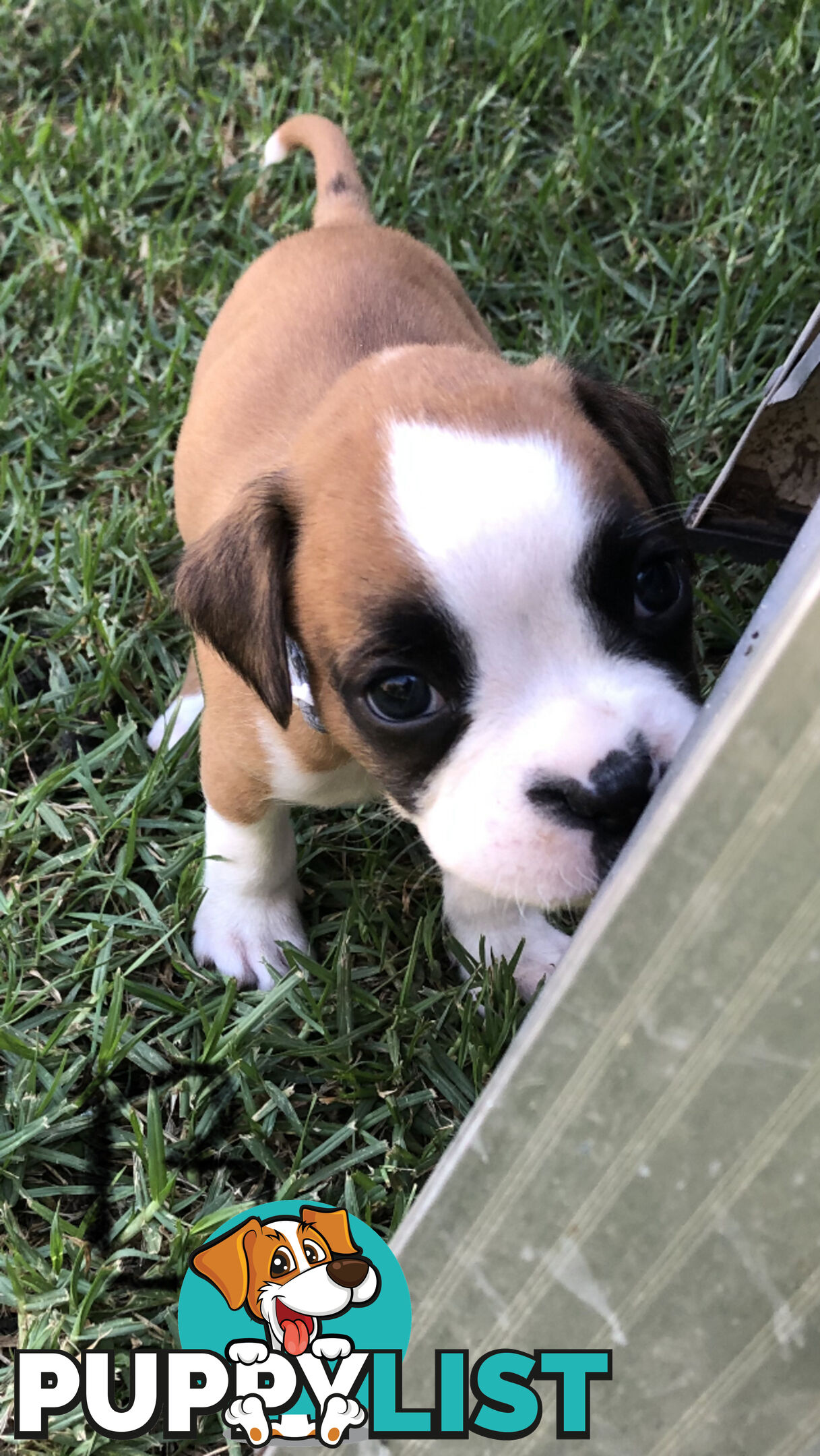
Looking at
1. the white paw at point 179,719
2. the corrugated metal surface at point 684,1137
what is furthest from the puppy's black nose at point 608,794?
the white paw at point 179,719

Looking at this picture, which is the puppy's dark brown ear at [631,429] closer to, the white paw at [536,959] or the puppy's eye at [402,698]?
the puppy's eye at [402,698]

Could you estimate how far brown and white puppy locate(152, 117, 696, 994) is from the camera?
1.81m

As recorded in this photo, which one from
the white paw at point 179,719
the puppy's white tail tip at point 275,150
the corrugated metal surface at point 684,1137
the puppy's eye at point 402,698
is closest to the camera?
the corrugated metal surface at point 684,1137

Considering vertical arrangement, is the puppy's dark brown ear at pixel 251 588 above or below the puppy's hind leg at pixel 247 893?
above

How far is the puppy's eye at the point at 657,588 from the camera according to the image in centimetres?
199

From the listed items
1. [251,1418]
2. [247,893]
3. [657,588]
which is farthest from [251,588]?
[251,1418]

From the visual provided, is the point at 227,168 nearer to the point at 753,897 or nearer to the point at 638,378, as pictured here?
the point at 638,378

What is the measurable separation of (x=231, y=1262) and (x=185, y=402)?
8.93 ft

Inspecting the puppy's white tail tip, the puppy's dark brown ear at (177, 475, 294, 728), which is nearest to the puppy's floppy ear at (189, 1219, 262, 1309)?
the puppy's dark brown ear at (177, 475, 294, 728)

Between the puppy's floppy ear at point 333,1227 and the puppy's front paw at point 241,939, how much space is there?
2.33ft

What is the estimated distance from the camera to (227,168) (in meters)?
4.62

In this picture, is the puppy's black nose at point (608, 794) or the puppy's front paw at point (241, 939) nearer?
the puppy's black nose at point (608, 794)

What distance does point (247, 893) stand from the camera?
2793 mm

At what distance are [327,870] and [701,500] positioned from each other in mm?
1461
